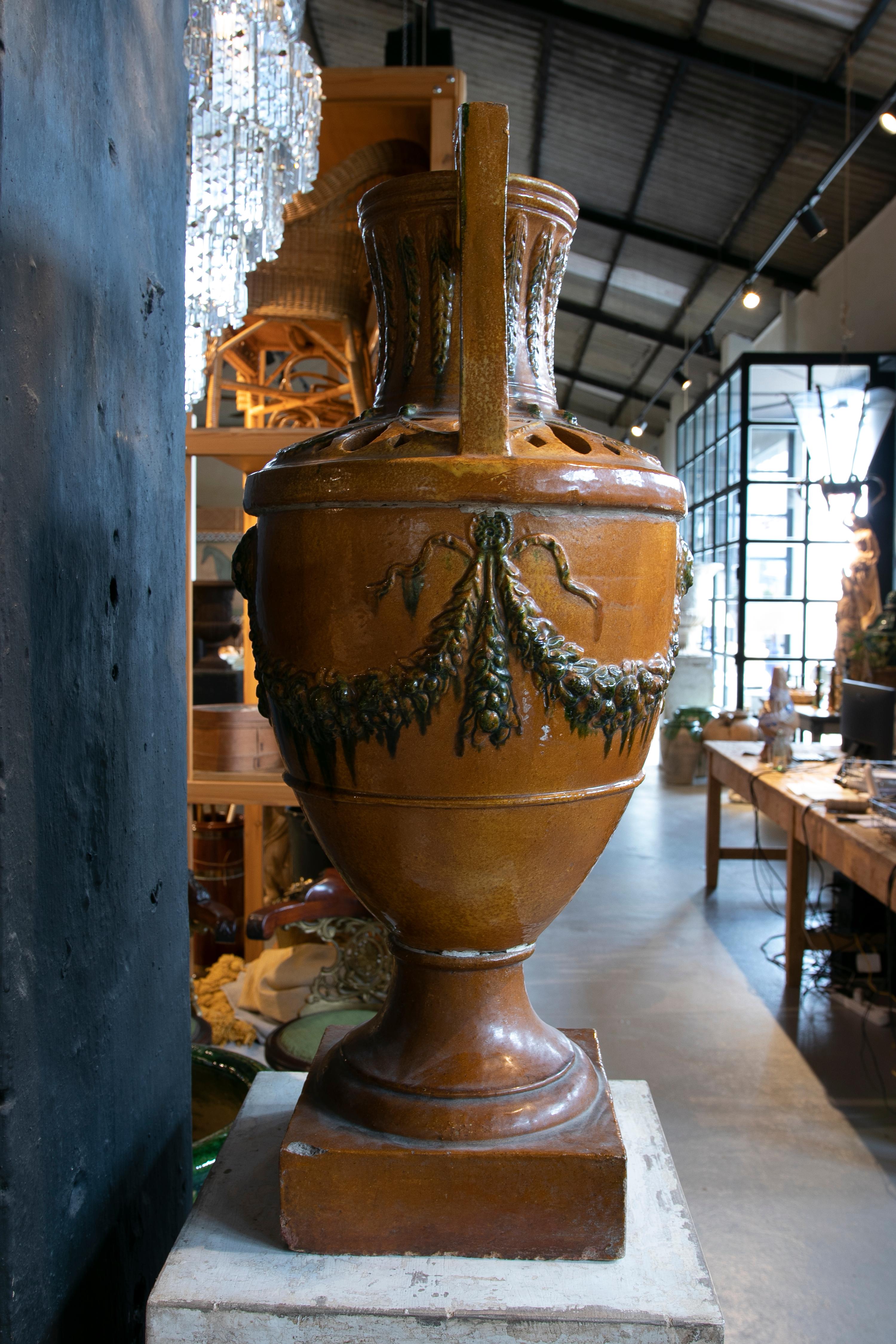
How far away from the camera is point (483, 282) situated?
729mm

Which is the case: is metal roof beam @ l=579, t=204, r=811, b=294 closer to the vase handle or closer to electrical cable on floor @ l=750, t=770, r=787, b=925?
electrical cable on floor @ l=750, t=770, r=787, b=925

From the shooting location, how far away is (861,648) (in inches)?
219

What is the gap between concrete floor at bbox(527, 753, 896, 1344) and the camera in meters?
1.98

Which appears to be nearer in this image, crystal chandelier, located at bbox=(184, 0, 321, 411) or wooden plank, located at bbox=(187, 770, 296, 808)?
crystal chandelier, located at bbox=(184, 0, 321, 411)

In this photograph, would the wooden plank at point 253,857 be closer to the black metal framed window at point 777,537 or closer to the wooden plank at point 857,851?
the wooden plank at point 857,851

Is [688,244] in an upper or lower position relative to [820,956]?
upper

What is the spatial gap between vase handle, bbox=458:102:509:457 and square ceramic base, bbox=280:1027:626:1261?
0.53 meters

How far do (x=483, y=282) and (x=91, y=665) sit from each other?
0.44m

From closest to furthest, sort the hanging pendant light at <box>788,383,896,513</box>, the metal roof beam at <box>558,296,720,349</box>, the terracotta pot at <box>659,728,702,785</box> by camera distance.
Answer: the hanging pendant light at <box>788,383,896,513</box>
the terracotta pot at <box>659,728,702,785</box>
the metal roof beam at <box>558,296,720,349</box>

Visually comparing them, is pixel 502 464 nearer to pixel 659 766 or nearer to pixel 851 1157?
pixel 851 1157

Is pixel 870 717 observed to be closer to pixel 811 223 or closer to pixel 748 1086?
pixel 748 1086

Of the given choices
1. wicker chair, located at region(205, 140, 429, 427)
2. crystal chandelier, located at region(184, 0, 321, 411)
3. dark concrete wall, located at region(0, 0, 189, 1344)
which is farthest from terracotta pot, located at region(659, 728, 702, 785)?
dark concrete wall, located at region(0, 0, 189, 1344)

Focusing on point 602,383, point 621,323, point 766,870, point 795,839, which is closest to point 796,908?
point 795,839

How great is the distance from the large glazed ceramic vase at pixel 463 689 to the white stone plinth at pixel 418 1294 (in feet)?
0.08
